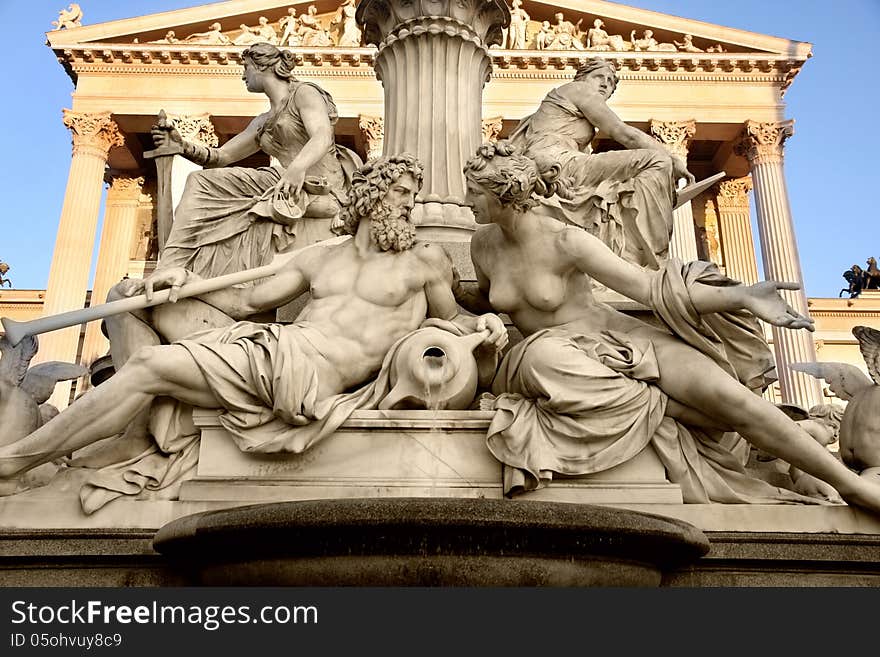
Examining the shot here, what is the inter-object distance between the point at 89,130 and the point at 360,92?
9508mm

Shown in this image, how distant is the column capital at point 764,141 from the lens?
30.5 m

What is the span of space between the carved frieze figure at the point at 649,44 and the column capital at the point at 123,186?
19.3m

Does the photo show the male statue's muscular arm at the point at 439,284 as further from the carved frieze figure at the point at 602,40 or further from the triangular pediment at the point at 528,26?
the carved frieze figure at the point at 602,40

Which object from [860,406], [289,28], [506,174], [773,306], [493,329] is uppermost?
[289,28]

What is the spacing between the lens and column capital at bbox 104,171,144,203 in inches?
1304

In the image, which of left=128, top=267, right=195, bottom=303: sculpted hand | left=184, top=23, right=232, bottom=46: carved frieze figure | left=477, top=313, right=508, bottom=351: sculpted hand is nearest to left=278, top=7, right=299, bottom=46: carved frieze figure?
left=184, top=23, right=232, bottom=46: carved frieze figure

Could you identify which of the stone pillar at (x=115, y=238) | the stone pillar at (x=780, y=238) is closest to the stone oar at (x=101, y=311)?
the stone pillar at (x=780, y=238)

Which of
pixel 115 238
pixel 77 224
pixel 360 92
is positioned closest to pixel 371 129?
pixel 360 92

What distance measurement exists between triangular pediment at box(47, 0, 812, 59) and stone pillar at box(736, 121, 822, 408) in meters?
3.87

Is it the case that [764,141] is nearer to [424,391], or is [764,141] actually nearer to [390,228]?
[390,228]

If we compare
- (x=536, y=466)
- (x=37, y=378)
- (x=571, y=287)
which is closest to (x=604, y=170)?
(x=571, y=287)

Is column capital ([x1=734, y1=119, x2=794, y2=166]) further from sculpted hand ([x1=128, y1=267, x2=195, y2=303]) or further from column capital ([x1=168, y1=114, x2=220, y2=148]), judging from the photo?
sculpted hand ([x1=128, y1=267, x2=195, y2=303])

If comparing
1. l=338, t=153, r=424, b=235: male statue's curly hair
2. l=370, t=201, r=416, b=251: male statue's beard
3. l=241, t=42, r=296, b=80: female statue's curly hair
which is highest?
Result: l=241, t=42, r=296, b=80: female statue's curly hair

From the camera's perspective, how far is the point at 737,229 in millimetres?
32531
